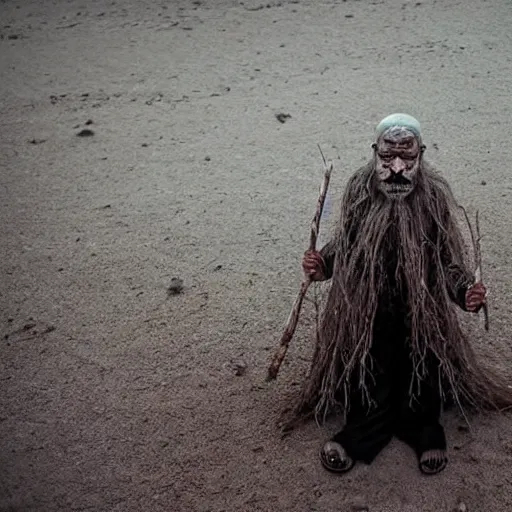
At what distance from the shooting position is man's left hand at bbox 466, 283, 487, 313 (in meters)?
1.89

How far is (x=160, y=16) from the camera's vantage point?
5789 mm

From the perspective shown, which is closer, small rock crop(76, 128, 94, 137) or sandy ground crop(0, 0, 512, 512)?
sandy ground crop(0, 0, 512, 512)

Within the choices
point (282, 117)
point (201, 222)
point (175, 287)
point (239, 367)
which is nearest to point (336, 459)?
point (239, 367)

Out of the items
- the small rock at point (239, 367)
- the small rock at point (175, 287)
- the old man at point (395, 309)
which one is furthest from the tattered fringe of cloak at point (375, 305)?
the small rock at point (175, 287)

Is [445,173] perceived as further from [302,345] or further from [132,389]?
[132,389]

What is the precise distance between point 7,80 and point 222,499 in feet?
12.5

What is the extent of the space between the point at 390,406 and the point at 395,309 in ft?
1.03

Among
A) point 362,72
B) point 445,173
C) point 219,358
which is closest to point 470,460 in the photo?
point 219,358

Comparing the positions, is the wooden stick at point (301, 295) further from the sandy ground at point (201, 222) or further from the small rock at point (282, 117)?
the small rock at point (282, 117)

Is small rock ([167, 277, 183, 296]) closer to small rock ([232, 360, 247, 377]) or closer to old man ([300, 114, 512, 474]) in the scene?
small rock ([232, 360, 247, 377])

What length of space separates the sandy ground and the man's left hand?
458 millimetres

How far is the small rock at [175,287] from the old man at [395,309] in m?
0.90

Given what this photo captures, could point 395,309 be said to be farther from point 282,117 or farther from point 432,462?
point 282,117

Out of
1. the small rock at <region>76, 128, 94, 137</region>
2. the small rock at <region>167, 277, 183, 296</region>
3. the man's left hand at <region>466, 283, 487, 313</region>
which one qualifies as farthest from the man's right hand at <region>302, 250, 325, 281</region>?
the small rock at <region>76, 128, 94, 137</region>
